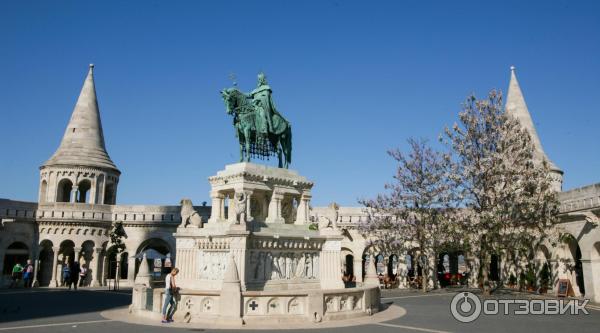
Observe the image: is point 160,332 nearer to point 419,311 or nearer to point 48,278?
point 419,311

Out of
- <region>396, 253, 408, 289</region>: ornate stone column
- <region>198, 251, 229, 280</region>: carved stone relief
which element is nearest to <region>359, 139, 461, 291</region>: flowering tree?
<region>396, 253, 408, 289</region>: ornate stone column

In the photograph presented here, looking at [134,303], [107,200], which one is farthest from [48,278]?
[134,303]

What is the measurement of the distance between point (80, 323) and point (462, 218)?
1920cm

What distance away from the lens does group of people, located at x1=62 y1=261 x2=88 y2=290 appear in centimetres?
3036

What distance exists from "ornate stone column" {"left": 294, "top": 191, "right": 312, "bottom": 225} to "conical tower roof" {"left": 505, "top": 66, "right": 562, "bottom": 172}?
2201 cm

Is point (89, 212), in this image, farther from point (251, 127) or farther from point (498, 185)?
point (498, 185)

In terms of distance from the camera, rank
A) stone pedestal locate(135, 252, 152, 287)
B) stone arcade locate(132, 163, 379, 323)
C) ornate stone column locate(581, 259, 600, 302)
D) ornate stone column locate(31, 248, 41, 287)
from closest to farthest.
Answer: stone arcade locate(132, 163, 379, 323)
stone pedestal locate(135, 252, 152, 287)
ornate stone column locate(581, 259, 600, 302)
ornate stone column locate(31, 248, 41, 287)

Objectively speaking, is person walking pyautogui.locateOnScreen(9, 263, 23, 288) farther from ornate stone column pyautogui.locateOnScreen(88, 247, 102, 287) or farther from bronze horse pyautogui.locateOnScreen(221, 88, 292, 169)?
bronze horse pyautogui.locateOnScreen(221, 88, 292, 169)

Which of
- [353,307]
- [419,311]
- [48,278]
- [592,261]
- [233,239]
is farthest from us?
[48,278]

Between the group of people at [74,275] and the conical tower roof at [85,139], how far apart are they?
8.38 metres

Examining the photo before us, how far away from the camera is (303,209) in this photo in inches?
760

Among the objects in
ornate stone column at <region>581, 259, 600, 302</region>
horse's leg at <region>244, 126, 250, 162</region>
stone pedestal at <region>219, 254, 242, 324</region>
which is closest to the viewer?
stone pedestal at <region>219, 254, 242, 324</region>

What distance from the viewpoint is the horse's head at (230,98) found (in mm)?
18531

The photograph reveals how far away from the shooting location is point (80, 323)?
13273 mm
